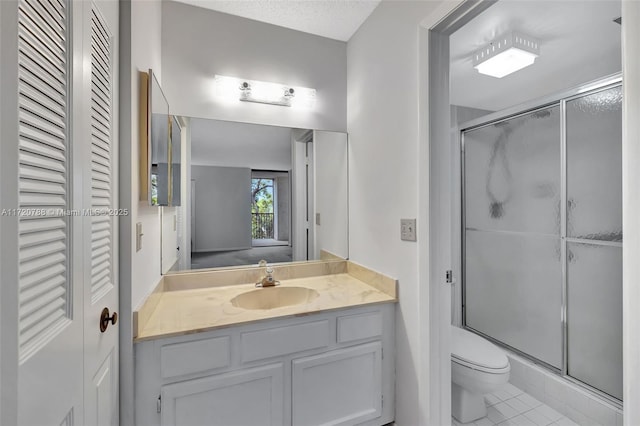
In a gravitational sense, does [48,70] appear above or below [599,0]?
below

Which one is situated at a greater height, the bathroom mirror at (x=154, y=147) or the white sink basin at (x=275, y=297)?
the bathroom mirror at (x=154, y=147)

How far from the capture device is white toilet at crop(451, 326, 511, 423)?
1.59 meters

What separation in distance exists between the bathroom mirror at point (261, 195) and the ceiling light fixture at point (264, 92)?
6.8 inches

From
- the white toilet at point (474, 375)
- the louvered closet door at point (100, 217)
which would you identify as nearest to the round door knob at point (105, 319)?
the louvered closet door at point (100, 217)

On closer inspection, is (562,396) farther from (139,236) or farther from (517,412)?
(139,236)

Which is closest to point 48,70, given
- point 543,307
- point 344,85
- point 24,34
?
point 24,34

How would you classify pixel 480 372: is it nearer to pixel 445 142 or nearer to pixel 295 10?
pixel 445 142

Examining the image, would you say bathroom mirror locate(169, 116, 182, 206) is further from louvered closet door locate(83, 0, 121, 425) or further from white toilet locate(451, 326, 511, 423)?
white toilet locate(451, 326, 511, 423)

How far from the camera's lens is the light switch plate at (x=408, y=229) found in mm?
1407

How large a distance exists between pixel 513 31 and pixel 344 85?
1.06 meters

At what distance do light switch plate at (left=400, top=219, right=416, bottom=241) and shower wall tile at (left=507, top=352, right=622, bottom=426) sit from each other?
1554 millimetres

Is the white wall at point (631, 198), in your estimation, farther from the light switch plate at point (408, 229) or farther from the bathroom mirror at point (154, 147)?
the bathroom mirror at point (154, 147)

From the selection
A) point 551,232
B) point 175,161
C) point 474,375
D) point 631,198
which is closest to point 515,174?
point 551,232

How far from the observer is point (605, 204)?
1.83m
